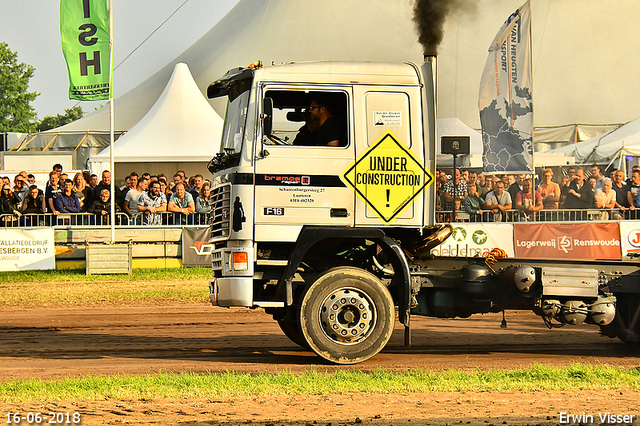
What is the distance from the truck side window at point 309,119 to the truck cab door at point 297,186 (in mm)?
43

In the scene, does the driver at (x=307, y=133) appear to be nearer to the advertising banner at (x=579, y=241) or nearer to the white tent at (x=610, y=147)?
the advertising banner at (x=579, y=241)

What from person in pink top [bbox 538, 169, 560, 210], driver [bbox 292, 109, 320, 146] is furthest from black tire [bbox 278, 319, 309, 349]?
person in pink top [bbox 538, 169, 560, 210]

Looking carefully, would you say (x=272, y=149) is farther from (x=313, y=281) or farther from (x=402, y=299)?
(x=402, y=299)

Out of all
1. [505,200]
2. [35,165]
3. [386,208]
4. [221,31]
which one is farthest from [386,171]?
[221,31]

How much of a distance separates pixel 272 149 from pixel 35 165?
69.8 feet

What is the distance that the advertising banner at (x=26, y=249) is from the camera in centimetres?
1864

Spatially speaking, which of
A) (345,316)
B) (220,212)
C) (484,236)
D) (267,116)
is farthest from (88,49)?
(345,316)

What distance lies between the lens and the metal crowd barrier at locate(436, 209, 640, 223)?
18234 mm

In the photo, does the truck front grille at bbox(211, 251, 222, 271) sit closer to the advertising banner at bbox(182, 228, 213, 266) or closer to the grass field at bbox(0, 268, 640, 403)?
the grass field at bbox(0, 268, 640, 403)

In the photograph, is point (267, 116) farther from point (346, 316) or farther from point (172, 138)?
point (172, 138)

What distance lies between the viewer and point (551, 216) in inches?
735

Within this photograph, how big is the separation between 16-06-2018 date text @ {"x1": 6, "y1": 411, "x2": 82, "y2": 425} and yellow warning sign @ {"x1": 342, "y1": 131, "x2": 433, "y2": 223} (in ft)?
12.4

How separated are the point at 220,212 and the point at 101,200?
1194 centimetres

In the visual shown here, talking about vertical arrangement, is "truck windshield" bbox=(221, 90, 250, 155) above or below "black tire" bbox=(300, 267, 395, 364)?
above
